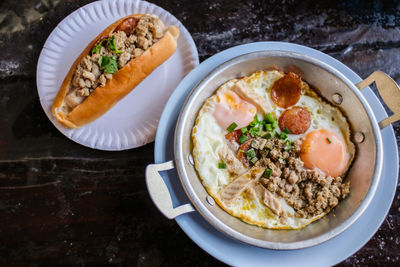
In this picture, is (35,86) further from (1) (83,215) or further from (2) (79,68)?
(1) (83,215)

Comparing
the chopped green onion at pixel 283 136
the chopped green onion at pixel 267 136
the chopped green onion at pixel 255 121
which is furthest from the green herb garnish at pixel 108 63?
the chopped green onion at pixel 283 136

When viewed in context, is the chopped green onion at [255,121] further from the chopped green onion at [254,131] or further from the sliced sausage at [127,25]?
the sliced sausage at [127,25]

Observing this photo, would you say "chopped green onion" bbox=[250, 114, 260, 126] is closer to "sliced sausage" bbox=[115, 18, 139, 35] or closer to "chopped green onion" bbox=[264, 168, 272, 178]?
"chopped green onion" bbox=[264, 168, 272, 178]

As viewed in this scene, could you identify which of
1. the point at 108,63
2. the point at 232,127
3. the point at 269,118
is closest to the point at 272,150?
the point at 269,118

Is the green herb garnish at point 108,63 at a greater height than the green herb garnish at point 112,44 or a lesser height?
lesser

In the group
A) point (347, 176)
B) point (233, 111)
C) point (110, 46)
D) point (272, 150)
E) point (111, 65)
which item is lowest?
point (347, 176)

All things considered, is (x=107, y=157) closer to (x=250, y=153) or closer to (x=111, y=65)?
Result: (x=111, y=65)
